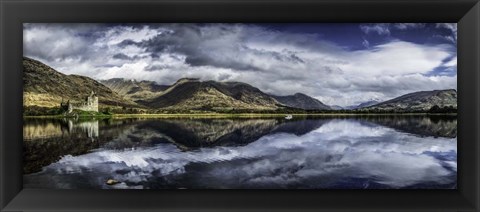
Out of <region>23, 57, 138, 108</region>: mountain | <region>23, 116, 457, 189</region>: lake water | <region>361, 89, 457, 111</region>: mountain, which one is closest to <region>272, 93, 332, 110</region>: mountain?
<region>23, 116, 457, 189</region>: lake water

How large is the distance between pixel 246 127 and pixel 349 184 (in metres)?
0.84

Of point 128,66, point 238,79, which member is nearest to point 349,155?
point 238,79

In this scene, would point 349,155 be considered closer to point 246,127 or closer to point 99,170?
point 246,127

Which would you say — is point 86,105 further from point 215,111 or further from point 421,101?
point 421,101

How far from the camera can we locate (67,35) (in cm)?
287

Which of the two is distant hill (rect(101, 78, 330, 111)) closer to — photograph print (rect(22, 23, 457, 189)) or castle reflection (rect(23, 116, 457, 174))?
photograph print (rect(22, 23, 457, 189))

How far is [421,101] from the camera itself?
291 cm

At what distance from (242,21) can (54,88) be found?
55.6 inches

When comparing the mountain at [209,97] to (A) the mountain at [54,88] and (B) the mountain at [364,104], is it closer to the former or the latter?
(A) the mountain at [54,88]

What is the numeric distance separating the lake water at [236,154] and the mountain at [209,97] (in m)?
0.13

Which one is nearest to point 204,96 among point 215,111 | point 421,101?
point 215,111

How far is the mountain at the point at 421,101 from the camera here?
287 cm

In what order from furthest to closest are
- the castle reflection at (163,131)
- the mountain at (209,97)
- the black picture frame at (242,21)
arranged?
the mountain at (209,97)
the castle reflection at (163,131)
the black picture frame at (242,21)

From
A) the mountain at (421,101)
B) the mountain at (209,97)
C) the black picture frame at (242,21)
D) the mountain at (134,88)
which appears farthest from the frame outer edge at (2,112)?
the mountain at (421,101)
